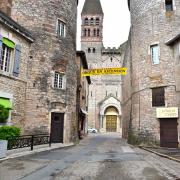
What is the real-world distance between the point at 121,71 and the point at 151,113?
4.26 m

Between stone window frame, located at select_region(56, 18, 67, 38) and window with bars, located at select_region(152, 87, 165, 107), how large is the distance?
25.1ft

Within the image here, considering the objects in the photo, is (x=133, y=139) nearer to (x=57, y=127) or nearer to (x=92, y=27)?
(x=57, y=127)

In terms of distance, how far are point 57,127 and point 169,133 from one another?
286 inches

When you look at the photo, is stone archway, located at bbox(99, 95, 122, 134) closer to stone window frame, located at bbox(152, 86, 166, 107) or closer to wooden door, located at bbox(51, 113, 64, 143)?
wooden door, located at bbox(51, 113, 64, 143)

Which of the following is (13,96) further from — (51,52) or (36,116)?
(51,52)

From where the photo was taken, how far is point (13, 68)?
12.1 m

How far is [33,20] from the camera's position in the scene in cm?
1503

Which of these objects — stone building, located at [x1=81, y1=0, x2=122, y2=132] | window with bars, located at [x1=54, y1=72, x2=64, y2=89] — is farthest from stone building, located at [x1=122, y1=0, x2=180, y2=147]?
stone building, located at [x1=81, y1=0, x2=122, y2=132]

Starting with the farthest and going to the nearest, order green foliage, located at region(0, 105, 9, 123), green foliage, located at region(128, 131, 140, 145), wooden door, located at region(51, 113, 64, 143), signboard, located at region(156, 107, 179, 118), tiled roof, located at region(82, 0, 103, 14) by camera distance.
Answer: tiled roof, located at region(82, 0, 103, 14) → green foliage, located at region(128, 131, 140, 145) → wooden door, located at region(51, 113, 64, 143) → signboard, located at region(156, 107, 179, 118) → green foliage, located at region(0, 105, 9, 123)

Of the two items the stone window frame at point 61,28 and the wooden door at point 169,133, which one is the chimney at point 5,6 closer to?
the stone window frame at point 61,28

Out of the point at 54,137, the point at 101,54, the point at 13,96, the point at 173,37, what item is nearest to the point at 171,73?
the point at 173,37

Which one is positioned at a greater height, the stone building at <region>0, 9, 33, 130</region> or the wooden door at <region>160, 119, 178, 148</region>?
the stone building at <region>0, 9, 33, 130</region>

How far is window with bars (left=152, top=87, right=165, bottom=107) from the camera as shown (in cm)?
1429

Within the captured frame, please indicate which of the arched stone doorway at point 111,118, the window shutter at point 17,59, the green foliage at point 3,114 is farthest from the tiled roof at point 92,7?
the green foliage at point 3,114
